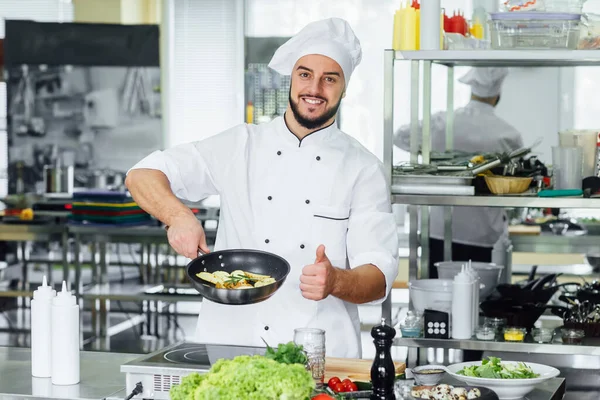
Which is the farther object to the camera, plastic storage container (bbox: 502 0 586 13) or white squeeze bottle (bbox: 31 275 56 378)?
plastic storage container (bbox: 502 0 586 13)

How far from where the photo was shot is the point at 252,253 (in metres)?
2.48

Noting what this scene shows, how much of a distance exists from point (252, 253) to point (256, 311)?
1.63ft

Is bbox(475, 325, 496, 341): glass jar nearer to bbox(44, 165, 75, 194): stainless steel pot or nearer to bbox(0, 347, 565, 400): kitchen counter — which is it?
bbox(0, 347, 565, 400): kitchen counter

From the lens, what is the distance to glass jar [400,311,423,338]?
3412mm

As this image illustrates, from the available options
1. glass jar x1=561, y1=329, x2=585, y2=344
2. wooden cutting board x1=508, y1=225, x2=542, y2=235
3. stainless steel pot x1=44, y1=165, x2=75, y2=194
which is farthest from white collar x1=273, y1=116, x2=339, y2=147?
stainless steel pot x1=44, y1=165, x2=75, y2=194

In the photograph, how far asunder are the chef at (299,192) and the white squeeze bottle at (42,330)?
53 centimetres

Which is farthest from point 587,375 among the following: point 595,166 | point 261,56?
point 261,56

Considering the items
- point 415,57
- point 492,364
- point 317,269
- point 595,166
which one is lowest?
point 492,364

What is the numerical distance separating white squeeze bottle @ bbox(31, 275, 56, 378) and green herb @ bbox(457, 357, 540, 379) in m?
1.03

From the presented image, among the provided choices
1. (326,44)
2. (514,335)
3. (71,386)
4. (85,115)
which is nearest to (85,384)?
(71,386)

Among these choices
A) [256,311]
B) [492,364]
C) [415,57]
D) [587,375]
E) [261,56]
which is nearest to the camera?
[492,364]

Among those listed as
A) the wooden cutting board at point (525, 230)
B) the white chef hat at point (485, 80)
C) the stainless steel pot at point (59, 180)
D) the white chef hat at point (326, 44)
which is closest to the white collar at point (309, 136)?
the white chef hat at point (326, 44)

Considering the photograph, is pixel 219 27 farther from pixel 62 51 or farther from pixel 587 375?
pixel 587 375

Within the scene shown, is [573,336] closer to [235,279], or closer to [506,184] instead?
→ [506,184]
